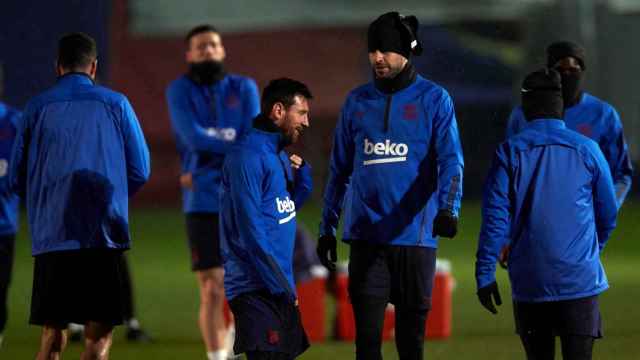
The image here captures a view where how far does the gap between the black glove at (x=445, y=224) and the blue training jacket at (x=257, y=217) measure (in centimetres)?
68

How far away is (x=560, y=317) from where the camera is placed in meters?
6.66

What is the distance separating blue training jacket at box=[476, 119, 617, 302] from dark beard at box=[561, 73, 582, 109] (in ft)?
5.04

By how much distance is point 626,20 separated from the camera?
67.2 feet

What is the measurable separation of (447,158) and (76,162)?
1.81 metres

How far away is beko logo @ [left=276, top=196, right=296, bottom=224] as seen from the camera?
6.88m

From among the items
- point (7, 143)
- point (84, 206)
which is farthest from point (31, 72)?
point (84, 206)

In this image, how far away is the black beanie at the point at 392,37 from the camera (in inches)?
284

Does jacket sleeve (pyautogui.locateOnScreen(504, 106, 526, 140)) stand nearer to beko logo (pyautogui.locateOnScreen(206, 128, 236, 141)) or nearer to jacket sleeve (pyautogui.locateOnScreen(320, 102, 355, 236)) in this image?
jacket sleeve (pyautogui.locateOnScreen(320, 102, 355, 236))

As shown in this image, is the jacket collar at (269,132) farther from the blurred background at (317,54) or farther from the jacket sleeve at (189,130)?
the blurred background at (317,54)

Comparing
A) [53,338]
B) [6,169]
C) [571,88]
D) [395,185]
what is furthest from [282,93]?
[6,169]

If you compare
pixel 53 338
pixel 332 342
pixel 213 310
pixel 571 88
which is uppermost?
pixel 571 88

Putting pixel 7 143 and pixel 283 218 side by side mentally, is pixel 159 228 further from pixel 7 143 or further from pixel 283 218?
pixel 283 218

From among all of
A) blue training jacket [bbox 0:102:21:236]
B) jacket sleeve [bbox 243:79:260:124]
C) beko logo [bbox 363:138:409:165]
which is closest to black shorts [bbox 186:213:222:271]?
jacket sleeve [bbox 243:79:260:124]

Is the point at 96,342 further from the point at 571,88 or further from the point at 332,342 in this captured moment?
the point at 332,342
